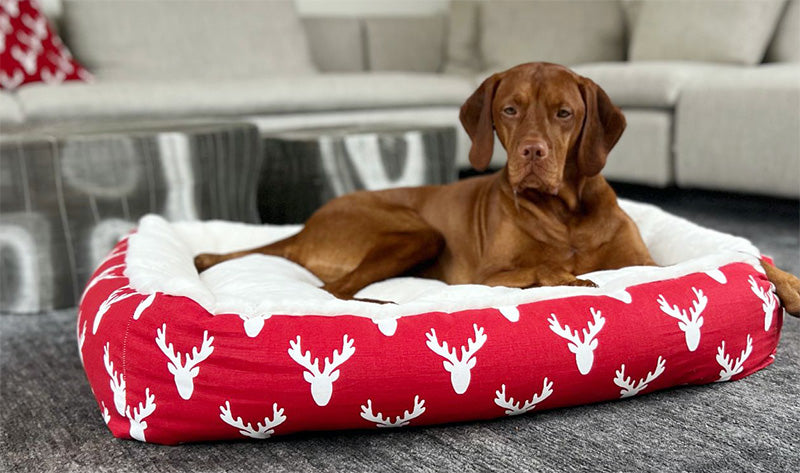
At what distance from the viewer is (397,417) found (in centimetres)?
146

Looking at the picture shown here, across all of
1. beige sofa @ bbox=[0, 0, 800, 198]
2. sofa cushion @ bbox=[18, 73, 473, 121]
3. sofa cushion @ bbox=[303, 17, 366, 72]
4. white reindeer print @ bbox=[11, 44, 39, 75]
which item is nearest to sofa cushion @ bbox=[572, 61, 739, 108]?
beige sofa @ bbox=[0, 0, 800, 198]

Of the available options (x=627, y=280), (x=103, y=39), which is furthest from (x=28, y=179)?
(x=103, y=39)

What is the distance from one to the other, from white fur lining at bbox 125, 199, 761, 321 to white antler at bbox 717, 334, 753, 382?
0.55 feet

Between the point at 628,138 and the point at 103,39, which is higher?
the point at 103,39

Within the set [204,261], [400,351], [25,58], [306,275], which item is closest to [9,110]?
[25,58]

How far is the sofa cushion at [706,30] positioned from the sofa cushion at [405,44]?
5.47 ft

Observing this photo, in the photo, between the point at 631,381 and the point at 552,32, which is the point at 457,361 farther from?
the point at 552,32

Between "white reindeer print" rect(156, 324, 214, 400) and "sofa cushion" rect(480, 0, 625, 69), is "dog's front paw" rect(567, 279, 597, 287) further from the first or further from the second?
"sofa cushion" rect(480, 0, 625, 69)

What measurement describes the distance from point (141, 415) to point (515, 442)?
2.23ft

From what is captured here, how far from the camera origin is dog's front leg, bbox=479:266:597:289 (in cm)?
196

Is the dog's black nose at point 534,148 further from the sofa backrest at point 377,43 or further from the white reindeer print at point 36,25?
the sofa backrest at point 377,43

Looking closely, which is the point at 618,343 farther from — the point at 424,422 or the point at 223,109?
the point at 223,109

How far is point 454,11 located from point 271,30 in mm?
1503

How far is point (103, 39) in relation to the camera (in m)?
4.55
